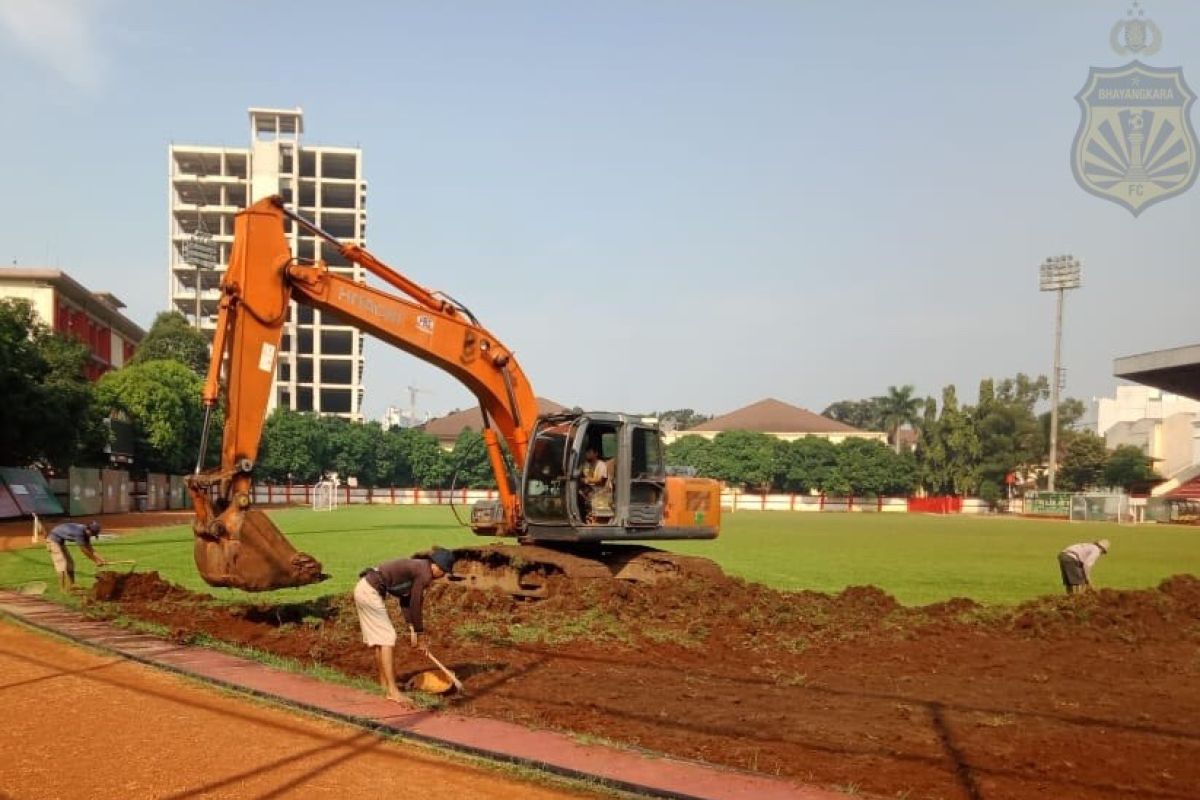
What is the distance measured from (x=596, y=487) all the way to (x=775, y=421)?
11005 centimetres

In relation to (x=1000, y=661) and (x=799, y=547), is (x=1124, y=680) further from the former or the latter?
(x=799, y=547)

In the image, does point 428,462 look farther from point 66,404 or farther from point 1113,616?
point 1113,616

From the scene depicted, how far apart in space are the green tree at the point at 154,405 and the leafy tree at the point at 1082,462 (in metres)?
79.5

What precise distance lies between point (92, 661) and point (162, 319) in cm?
7607

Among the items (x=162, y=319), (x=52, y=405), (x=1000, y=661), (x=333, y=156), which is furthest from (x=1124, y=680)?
(x=333, y=156)

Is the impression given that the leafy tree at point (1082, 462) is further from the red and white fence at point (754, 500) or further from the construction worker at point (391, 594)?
the construction worker at point (391, 594)

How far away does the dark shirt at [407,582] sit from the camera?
9.44 metres

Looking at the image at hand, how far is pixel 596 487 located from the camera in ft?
50.4

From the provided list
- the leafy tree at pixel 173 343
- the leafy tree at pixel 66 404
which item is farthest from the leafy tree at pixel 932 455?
the leafy tree at pixel 66 404

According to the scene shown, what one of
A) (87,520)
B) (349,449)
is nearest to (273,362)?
(87,520)

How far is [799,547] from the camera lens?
116ft

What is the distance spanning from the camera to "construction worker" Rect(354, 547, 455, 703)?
9242 mm

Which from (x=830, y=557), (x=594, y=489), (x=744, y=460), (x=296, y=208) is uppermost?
(x=296, y=208)

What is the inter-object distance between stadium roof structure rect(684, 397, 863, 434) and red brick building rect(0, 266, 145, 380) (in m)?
65.3
